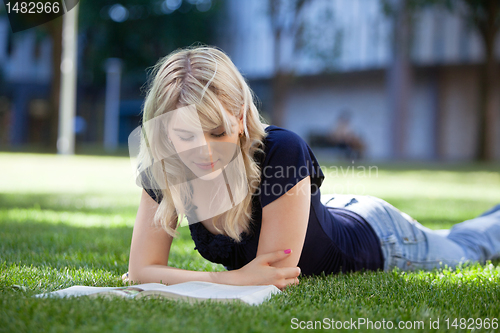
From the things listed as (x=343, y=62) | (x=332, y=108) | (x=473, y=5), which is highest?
(x=473, y=5)

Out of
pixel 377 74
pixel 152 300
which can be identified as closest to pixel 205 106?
pixel 152 300

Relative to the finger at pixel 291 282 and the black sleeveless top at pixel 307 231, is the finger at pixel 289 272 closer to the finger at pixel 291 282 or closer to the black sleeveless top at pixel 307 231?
the finger at pixel 291 282

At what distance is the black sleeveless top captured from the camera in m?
2.25

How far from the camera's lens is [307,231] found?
251 centimetres

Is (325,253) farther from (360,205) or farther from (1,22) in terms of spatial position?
(1,22)

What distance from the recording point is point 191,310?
1.89 metres

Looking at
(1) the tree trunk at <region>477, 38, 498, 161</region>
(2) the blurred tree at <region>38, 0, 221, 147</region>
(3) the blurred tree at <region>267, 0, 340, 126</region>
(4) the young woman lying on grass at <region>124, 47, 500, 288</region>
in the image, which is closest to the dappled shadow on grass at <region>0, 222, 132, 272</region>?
(4) the young woman lying on grass at <region>124, 47, 500, 288</region>

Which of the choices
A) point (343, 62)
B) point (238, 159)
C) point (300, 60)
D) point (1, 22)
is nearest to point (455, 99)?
point (343, 62)

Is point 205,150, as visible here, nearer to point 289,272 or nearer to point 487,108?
point 289,272

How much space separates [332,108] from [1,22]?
75.7ft

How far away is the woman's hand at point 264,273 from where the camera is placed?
221 cm

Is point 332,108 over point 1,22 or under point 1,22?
under

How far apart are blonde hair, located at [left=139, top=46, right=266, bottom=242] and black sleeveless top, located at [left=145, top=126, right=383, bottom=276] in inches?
2.4

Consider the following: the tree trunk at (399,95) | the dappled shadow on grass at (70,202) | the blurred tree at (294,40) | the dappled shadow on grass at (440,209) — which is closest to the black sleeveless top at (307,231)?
the dappled shadow on grass at (440,209)
